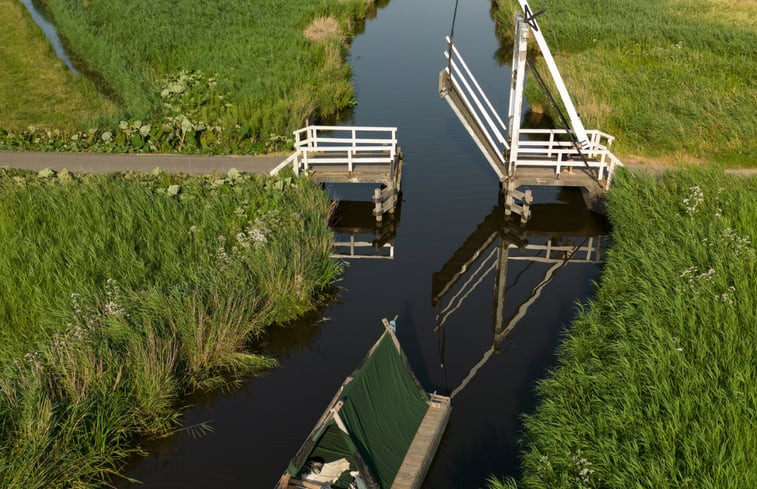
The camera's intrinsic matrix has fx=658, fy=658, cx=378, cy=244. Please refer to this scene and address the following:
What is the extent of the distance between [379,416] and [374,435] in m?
0.42

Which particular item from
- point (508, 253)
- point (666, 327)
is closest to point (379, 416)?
point (666, 327)

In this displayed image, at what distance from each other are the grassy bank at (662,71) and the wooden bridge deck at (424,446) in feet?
53.4

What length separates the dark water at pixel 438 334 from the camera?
1299cm

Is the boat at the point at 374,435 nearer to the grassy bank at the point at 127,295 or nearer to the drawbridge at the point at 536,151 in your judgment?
the grassy bank at the point at 127,295

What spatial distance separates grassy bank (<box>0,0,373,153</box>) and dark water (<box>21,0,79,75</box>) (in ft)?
2.43

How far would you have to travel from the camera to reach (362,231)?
22.5 metres

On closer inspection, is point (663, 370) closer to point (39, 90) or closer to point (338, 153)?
point (338, 153)

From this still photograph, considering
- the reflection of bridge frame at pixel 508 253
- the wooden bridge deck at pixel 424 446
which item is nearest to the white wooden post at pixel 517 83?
the reflection of bridge frame at pixel 508 253

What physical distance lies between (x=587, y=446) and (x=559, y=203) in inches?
563

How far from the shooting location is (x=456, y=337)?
1672 cm

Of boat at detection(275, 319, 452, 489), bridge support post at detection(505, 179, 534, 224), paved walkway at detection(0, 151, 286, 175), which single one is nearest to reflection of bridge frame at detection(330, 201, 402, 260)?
paved walkway at detection(0, 151, 286, 175)

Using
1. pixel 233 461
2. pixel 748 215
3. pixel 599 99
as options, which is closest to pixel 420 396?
pixel 233 461

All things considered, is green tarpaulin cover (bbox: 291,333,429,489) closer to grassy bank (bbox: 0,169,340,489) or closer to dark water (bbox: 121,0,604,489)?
dark water (bbox: 121,0,604,489)

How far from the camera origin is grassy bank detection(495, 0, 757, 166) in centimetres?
2570
